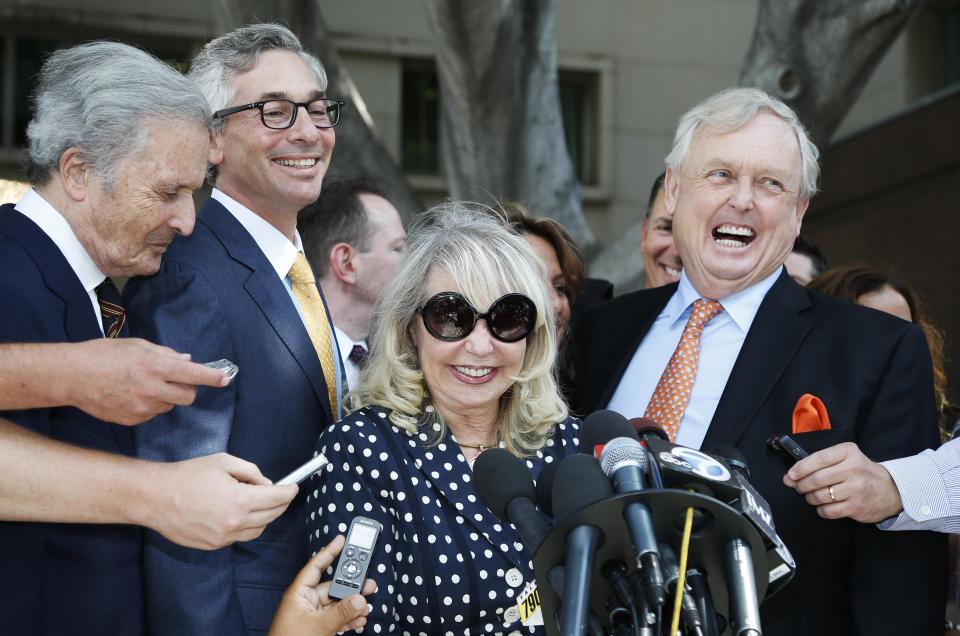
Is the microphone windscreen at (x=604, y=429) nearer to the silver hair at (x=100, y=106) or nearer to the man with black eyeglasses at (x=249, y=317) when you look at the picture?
the man with black eyeglasses at (x=249, y=317)

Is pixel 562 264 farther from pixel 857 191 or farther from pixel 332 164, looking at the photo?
pixel 857 191

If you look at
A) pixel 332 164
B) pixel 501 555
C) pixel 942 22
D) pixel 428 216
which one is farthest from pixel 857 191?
pixel 501 555

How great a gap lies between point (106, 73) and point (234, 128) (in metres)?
0.86

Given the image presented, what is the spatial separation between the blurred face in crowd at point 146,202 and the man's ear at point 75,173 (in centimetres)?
1

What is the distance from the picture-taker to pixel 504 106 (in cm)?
720

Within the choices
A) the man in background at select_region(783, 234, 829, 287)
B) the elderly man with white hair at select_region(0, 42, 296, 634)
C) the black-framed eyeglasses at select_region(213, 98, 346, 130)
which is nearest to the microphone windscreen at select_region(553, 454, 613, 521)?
the elderly man with white hair at select_region(0, 42, 296, 634)

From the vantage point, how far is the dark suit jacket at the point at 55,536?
8.86 ft

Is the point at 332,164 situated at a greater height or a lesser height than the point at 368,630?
greater

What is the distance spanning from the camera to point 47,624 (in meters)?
2.77

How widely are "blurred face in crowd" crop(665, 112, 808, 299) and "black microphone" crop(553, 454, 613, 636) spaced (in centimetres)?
179

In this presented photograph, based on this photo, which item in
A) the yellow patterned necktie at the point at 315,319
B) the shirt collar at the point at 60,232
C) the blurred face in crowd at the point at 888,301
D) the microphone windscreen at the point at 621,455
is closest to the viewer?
the microphone windscreen at the point at 621,455

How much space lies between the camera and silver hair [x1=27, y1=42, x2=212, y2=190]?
2.86 metres

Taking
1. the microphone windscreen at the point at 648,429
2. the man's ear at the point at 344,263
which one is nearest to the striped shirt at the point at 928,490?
the microphone windscreen at the point at 648,429

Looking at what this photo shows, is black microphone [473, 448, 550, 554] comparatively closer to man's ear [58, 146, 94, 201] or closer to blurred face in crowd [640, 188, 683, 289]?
man's ear [58, 146, 94, 201]
